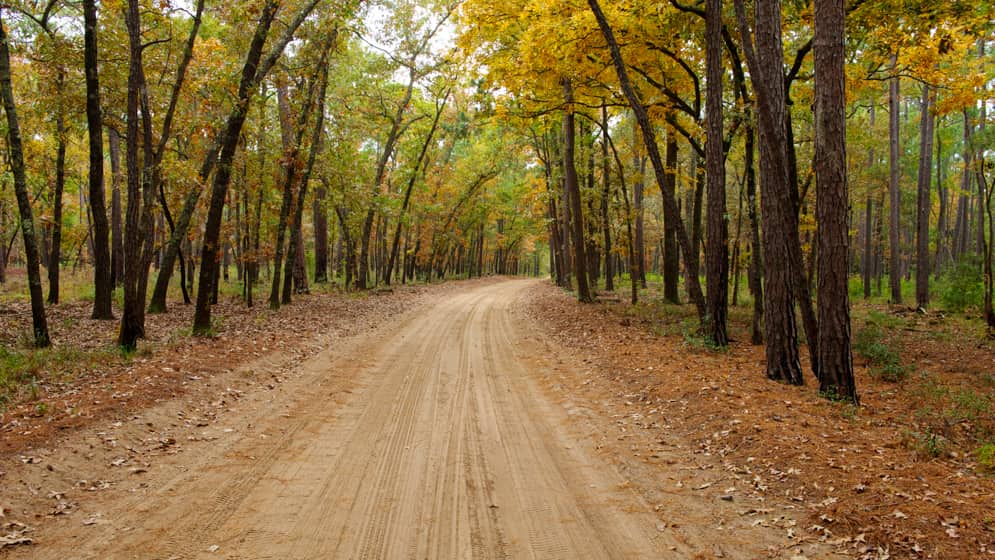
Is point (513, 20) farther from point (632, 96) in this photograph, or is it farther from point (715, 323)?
point (715, 323)

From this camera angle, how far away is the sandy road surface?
12.6 ft

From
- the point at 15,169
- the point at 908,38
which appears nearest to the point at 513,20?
the point at 908,38

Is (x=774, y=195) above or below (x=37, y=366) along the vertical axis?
above

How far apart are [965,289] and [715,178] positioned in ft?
45.8

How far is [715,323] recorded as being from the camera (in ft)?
35.8

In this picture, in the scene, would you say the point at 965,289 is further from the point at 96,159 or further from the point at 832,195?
the point at 96,159

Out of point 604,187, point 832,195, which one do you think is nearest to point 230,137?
point 832,195

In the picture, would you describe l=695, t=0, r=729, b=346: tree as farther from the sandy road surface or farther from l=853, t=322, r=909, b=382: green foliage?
the sandy road surface

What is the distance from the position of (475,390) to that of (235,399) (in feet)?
11.7

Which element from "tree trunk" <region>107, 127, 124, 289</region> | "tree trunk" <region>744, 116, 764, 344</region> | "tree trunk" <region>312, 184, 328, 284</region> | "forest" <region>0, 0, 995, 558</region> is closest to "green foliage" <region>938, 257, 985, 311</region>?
"forest" <region>0, 0, 995, 558</region>

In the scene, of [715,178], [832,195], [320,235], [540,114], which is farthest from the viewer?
[320,235]

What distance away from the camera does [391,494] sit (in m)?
4.66

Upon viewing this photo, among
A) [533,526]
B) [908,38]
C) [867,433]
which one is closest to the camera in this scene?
[533,526]

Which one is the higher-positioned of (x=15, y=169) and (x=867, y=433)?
(x=15, y=169)
